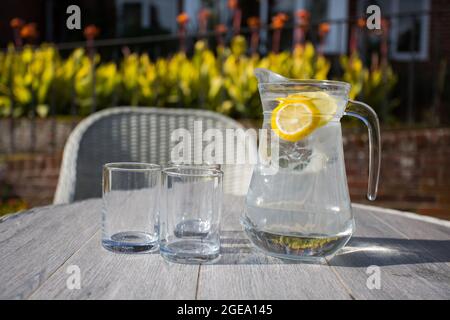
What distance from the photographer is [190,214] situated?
2.80ft

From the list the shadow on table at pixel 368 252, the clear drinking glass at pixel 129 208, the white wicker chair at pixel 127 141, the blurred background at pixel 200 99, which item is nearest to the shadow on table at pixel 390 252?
the shadow on table at pixel 368 252

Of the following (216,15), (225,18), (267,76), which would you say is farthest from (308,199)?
(225,18)

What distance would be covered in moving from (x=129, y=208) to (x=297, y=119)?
335 millimetres

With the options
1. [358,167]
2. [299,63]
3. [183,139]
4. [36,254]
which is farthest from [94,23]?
[36,254]

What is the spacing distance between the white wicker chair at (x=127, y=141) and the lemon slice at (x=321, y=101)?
1.07 meters

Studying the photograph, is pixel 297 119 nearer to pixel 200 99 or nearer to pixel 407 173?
pixel 407 173

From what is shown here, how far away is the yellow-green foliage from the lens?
3928 mm

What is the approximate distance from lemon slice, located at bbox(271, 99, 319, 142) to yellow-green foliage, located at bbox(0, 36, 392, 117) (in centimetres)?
299

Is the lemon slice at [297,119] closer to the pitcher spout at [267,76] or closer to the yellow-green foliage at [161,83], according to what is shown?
the pitcher spout at [267,76]

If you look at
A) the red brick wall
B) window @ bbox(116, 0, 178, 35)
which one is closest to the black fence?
the red brick wall

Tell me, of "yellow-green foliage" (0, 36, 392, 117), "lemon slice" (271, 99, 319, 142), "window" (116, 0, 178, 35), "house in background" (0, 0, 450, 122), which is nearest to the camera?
"lemon slice" (271, 99, 319, 142)

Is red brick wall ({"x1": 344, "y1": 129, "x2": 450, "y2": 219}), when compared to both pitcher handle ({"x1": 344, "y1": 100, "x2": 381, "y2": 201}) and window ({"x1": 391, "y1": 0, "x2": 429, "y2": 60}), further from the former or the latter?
window ({"x1": 391, "y1": 0, "x2": 429, "y2": 60})

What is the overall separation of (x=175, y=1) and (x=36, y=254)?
933 centimetres
